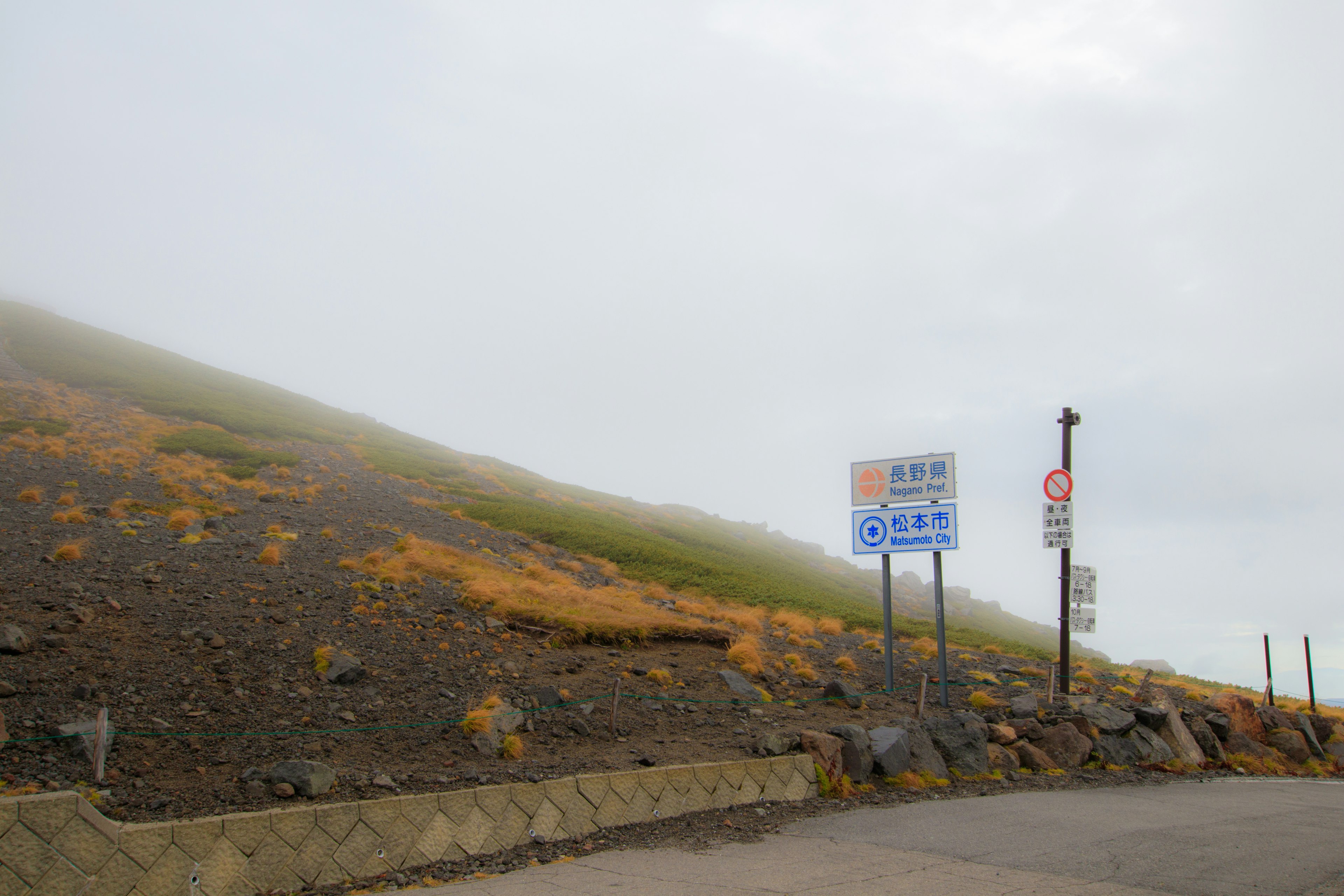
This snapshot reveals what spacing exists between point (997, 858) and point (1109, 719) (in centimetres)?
813

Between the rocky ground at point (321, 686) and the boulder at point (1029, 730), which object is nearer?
the rocky ground at point (321, 686)

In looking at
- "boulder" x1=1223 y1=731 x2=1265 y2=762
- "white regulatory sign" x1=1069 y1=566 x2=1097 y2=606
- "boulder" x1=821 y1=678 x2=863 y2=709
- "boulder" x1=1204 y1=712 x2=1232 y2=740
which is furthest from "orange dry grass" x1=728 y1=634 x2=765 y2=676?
"boulder" x1=1223 y1=731 x2=1265 y2=762

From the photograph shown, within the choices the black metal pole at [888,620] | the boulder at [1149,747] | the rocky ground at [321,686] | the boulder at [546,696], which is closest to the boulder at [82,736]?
the rocky ground at [321,686]

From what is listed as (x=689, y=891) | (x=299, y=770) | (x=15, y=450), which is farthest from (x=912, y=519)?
(x=15, y=450)

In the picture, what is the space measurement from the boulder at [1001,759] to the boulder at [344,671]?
10149 millimetres

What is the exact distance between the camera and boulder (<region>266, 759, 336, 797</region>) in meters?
7.44

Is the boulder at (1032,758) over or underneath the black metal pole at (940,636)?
underneath

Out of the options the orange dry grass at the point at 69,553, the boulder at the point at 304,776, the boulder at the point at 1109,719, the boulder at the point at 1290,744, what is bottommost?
the boulder at the point at 1290,744

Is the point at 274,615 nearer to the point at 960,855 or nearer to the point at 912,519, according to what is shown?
the point at 960,855

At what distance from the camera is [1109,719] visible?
13.8 metres

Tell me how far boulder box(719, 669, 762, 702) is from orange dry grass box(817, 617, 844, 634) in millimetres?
7906

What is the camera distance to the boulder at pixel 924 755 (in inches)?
449

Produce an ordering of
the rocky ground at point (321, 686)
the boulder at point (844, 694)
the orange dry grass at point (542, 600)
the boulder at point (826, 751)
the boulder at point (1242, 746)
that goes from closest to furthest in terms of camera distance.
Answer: the rocky ground at point (321, 686) < the boulder at point (826, 751) < the boulder at point (844, 694) < the orange dry grass at point (542, 600) < the boulder at point (1242, 746)

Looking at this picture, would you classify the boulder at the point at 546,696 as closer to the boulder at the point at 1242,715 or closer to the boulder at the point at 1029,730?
the boulder at the point at 1029,730
